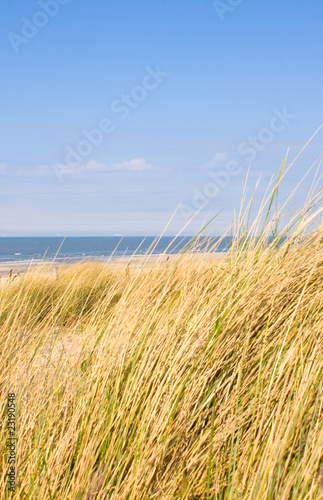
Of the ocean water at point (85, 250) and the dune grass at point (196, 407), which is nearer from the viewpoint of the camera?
the dune grass at point (196, 407)

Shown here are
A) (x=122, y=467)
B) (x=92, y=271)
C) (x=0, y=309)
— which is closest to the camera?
(x=122, y=467)

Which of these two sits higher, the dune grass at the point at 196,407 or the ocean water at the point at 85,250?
the dune grass at the point at 196,407

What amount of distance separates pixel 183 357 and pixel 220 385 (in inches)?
6.6

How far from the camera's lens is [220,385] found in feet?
4.68

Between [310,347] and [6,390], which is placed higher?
[6,390]

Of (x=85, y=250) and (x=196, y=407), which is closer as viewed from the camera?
(x=196, y=407)

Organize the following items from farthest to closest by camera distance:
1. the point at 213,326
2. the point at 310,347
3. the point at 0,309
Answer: the point at 0,309 < the point at 213,326 < the point at 310,347

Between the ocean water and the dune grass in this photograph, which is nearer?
the dune grass

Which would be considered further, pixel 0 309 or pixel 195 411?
pixel 0 309

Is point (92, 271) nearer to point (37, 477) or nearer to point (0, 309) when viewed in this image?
point (0, 309)

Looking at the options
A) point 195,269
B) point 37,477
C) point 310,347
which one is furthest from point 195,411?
point 195,269

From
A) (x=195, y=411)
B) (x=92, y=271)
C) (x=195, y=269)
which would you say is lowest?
(x=92, y=271)

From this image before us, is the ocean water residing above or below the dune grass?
below

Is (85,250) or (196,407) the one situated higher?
(196,407)
